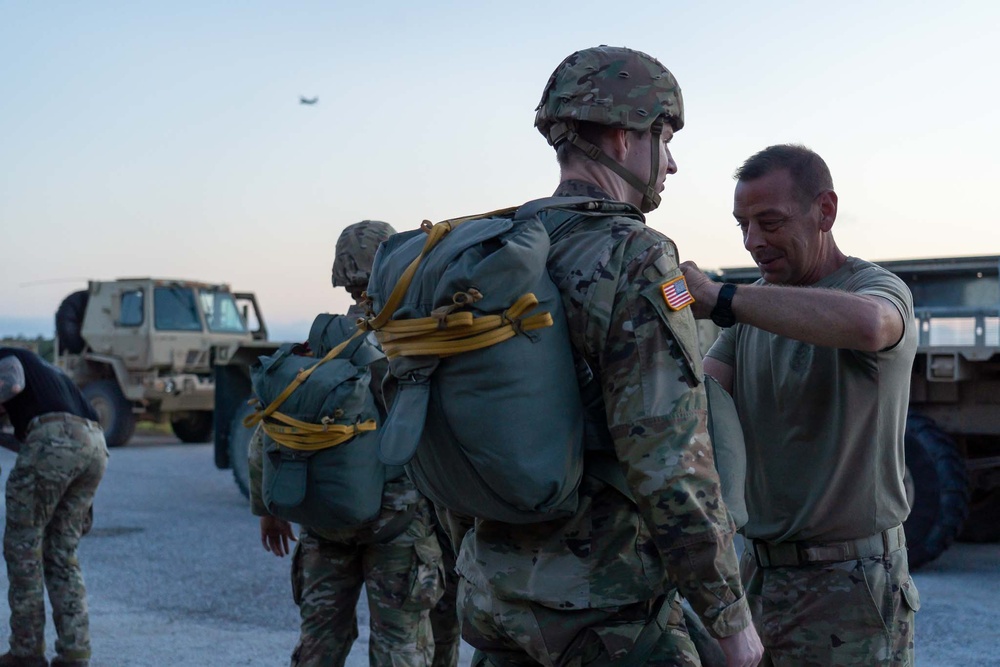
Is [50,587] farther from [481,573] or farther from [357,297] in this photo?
[481,573]

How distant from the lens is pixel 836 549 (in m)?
2.67

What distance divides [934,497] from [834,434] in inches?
180

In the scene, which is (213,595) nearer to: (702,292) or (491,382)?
(702,292)

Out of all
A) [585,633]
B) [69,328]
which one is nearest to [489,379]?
[585,633]

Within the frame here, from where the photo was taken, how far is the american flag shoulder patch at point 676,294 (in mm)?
1955

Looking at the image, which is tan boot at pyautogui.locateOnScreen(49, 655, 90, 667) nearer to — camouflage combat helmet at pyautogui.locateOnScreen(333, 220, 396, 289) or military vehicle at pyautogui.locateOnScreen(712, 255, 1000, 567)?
camouflage combat helmet at pyautogui.locateOnScreen(333, 220, 396, 289)

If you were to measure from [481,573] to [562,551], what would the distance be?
0.19 m

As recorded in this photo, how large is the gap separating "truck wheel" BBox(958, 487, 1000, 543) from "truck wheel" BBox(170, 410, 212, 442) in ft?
40.1

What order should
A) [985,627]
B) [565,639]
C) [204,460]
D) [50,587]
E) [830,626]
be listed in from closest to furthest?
[565,639], [830,626], [50,587], [985,627], [204,460]

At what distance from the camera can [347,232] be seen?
3.96m

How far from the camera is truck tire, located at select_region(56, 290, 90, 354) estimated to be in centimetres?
1684

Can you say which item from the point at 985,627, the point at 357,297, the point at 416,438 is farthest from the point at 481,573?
the point at 985,627

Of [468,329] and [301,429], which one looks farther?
[301,429]

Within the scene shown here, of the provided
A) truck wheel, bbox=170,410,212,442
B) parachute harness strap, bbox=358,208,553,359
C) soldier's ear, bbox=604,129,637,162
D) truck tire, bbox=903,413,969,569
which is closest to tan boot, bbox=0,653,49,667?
parachute harness strap, bbox=358,208,553,359
